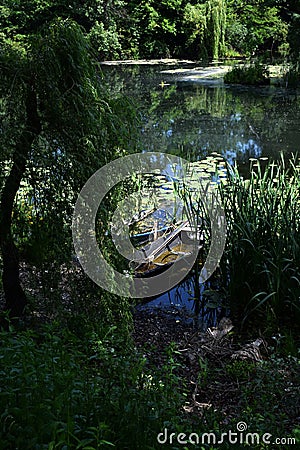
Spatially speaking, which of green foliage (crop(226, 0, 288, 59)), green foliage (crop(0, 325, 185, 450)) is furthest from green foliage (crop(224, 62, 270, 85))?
green foliage (crop(0, 325, 185, 450))

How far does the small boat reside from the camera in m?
3.68

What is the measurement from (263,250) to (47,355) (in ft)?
5.97

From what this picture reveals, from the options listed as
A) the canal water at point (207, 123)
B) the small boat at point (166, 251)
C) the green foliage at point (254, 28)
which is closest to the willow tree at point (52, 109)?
the canal water at point (207, 123)

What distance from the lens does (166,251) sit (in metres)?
3.91

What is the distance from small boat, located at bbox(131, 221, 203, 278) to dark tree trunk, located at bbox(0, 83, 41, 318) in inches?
38.7

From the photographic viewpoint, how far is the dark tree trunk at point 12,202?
8.12 ft

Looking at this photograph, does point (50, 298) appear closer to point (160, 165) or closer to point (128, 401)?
point (128, 401)

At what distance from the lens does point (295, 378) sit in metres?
2.41

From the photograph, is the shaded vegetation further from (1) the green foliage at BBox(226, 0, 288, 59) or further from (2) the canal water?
(1) the green foliage at BBox(226, 0, 288, 59)

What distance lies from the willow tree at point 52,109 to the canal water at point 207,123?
402 millimetres

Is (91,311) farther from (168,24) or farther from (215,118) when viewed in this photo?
(168,24)

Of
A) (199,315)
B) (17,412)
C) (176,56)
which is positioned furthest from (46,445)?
(176,56)

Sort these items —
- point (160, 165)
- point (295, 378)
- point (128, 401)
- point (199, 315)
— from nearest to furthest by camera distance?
point (128, 401)
point (295, 378)
point (199, 315)
point (160, 165)

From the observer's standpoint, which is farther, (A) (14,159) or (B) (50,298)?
(B) (50,298)
